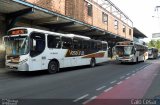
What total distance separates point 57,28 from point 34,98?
1957 centimetres

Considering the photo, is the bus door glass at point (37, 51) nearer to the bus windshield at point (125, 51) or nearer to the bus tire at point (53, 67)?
the bus tire at point (53, 67)

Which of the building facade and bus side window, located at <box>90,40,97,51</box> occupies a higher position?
the building facade

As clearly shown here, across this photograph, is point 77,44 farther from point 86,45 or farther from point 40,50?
point 40,50

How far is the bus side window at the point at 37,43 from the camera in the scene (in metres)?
15.4

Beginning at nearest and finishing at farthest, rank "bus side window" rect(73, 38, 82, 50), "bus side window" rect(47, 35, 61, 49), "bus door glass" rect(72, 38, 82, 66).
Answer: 1. "bus side window" rect(47, 35, 61, 49)
2. "bus door glass" rect(72, 38, 82, 66)
3. "bus side window" rect(73, 38, 82, 50)

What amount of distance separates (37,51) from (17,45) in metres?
1.27

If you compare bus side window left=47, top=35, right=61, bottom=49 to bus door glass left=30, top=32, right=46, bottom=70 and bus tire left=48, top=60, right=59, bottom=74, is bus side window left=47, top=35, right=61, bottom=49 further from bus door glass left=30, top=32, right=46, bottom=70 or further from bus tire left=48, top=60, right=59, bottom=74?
bus tire left=48, top=60, right=59, bottom=74

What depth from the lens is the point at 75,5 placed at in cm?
3106

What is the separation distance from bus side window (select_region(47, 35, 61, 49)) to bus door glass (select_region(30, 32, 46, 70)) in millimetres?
727

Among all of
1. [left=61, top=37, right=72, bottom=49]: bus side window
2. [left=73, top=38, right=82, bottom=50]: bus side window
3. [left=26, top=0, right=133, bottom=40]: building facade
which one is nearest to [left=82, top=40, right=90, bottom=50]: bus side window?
[left=73, top=38, right=82, bottom=50]: bus side window

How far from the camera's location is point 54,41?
17.7 m

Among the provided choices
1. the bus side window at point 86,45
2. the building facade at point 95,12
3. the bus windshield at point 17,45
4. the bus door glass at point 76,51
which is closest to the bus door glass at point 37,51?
the bus windshield at point 17,45

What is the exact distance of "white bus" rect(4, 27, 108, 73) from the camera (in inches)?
595

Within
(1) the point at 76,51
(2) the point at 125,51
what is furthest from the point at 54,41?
(2) the point at 125,51
